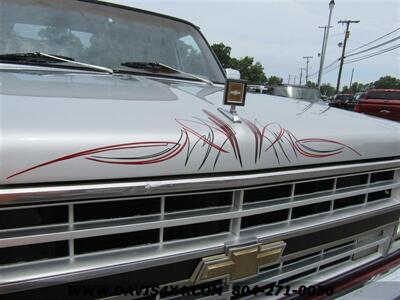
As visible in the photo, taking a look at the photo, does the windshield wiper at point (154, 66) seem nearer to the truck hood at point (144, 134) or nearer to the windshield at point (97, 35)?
the windshield at point (97, 35)

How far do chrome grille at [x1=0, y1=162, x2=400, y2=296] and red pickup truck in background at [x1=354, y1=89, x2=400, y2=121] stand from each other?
11085 millimetres

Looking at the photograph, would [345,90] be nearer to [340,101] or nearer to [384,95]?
[340,101]

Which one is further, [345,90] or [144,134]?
[345,90]

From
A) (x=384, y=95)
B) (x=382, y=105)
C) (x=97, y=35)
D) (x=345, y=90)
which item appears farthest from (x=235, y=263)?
(x=345, y=90)

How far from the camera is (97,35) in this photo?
9.00 ft

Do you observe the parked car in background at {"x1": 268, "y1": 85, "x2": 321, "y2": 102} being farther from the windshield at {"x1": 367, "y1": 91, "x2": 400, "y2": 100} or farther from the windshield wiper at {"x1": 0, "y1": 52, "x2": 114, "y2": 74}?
the windshield at {"x1": 367, "y1": 91, "x2": 400, "y2": 100}

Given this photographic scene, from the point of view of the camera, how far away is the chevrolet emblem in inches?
61.6

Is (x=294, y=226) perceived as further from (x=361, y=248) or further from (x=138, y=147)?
(x=138, y=147)

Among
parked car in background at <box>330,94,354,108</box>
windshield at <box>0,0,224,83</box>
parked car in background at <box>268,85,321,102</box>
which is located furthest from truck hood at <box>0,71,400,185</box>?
parked car in background at <box>330,94,354,108</box>

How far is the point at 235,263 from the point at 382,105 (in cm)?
1198

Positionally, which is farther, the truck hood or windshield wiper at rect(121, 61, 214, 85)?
windshield wiper at rect(121, 61, 214, 85)

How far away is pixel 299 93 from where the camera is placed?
327 cm

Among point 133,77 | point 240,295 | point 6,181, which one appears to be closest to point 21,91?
point 6,181

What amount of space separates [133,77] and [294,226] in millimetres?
1264
